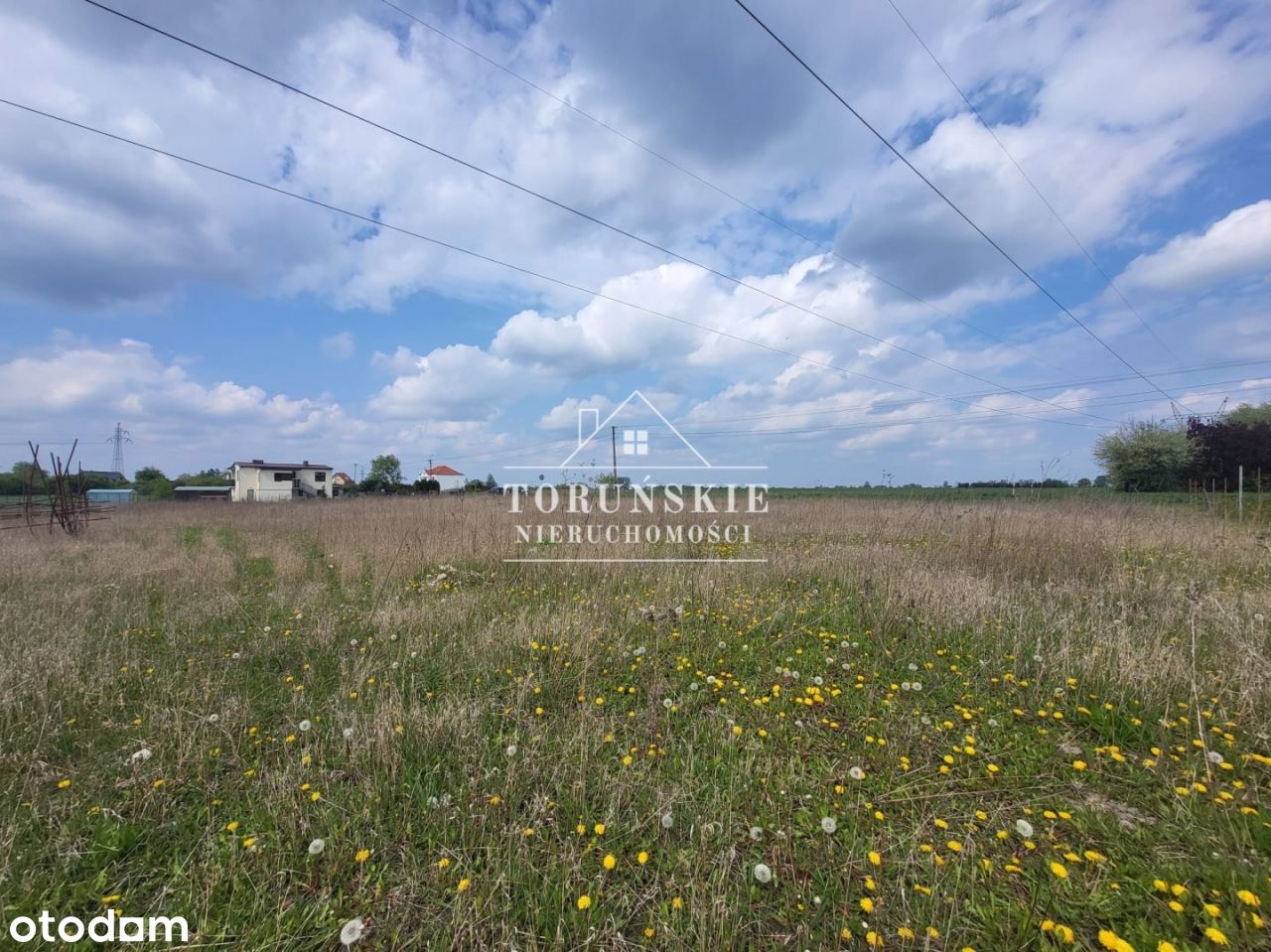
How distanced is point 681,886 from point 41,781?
302cm

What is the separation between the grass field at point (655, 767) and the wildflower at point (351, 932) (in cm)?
8

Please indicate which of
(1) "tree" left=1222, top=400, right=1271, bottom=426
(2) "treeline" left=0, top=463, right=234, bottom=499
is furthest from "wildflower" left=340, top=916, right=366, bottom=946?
(1) "tree" left=1222, top=400, right=1271, bottom=426

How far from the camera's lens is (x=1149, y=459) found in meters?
24.6

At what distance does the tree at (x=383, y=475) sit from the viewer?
53375mm

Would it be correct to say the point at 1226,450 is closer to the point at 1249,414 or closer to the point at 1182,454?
the point at 1182,454

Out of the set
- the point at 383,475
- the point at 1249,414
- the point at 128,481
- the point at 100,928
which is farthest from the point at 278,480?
the point at 1249,414

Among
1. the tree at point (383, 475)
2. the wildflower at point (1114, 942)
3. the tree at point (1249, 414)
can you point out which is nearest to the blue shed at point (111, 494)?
the tree at point (383, 475)

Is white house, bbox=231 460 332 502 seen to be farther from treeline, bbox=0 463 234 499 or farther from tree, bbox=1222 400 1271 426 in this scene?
tree, bbox=1222 400 1271 426

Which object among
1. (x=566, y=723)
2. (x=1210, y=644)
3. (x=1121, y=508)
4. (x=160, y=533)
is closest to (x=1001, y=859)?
(x=566, y=723)

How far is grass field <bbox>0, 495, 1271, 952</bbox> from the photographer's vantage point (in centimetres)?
162

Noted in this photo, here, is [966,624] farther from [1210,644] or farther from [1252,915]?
[1252,915]

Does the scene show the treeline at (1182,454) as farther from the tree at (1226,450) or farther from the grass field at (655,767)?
the grass field at (655,767)

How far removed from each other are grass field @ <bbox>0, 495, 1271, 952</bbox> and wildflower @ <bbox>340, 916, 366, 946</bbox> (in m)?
0.08

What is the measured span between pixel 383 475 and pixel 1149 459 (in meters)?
65.8
